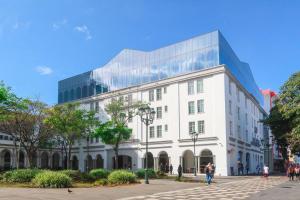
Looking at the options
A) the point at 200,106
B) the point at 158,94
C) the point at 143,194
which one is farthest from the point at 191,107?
the point at 143,194

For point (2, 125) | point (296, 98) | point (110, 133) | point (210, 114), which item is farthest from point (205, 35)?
point (2, 125)

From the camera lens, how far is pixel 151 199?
17.7 metres

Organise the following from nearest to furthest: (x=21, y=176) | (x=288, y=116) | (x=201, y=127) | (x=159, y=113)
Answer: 1. (x=21, y=176)
2. (x=288, y=116)
3. (x=201, y=127)
4. (x=159, y=113)

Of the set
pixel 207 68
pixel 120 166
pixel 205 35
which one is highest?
pixel 205 35

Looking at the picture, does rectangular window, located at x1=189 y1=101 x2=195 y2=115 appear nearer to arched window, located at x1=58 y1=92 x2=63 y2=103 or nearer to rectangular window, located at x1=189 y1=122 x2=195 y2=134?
rectangular window, located at x1=189 y1=122 x2=195 y2=134

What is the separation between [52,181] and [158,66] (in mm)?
37044

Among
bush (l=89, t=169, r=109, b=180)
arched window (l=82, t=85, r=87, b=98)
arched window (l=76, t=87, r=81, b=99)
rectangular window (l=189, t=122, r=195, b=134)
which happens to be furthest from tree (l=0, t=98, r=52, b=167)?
arched window (l=76, t=87, r=81, b=99)

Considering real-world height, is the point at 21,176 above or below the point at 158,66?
below

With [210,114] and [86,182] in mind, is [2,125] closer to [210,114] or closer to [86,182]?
[86,182]

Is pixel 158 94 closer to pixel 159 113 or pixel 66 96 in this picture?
pixel 159 113

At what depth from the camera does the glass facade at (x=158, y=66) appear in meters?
52.4

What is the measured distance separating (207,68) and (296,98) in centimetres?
1199

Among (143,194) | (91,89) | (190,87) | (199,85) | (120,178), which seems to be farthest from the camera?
(91,89)

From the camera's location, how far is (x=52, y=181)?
23.3m
